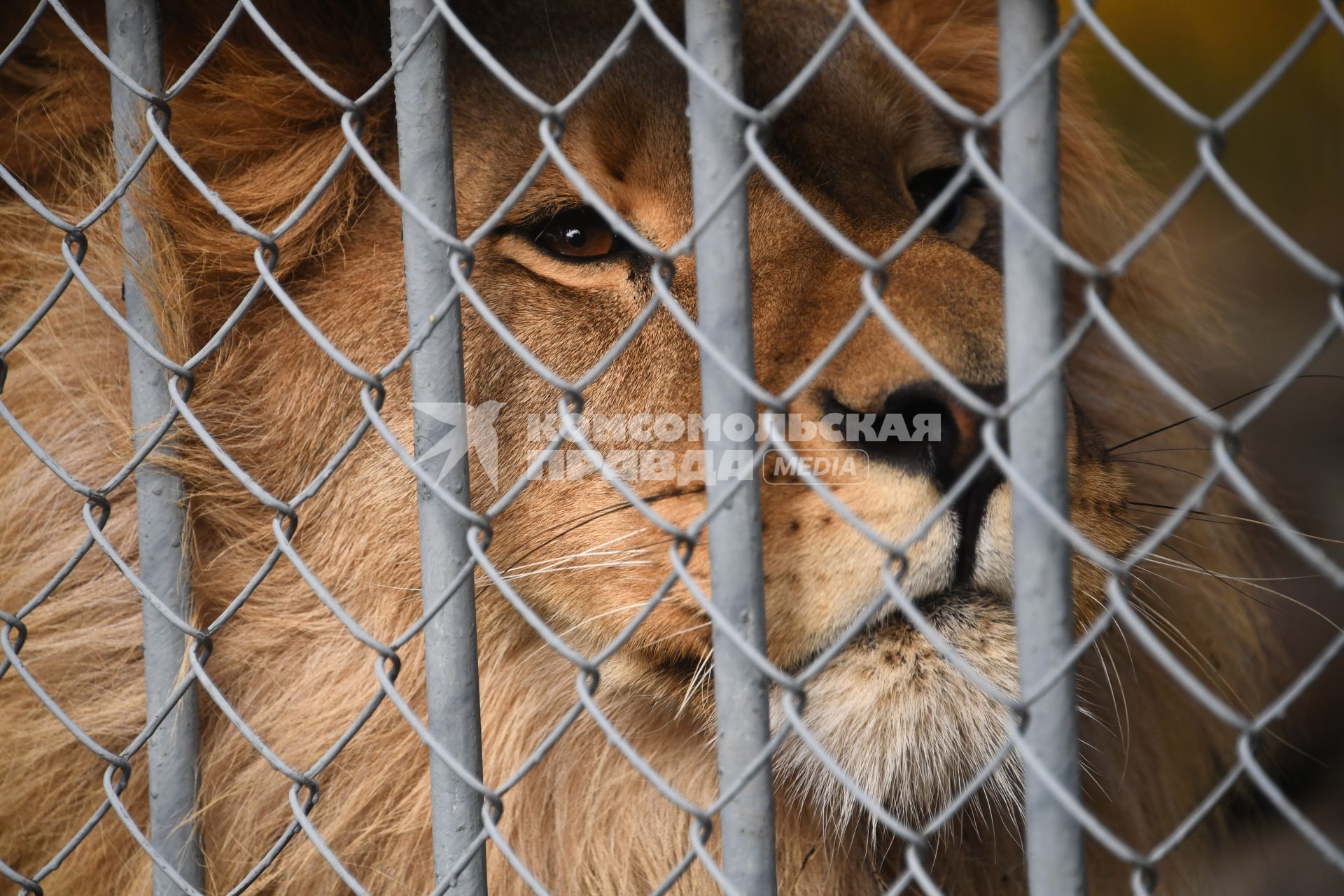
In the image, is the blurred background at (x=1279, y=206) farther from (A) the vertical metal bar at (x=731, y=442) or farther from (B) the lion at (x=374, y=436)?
(A) the vertical metal bar at (x=731, y=442)

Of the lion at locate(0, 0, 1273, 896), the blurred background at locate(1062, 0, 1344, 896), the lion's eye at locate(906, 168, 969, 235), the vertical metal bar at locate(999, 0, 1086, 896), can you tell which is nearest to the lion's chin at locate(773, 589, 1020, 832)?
the lion at locate(0, 0, 1273, 896)

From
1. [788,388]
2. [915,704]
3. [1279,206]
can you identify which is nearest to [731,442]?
[788,388]

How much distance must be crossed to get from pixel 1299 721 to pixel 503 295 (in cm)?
246

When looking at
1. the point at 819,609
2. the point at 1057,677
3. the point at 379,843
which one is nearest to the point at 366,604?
the point at 379,843

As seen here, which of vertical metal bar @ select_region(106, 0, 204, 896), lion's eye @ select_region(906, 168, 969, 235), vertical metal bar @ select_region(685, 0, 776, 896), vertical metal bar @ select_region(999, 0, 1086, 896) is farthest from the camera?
lion's eye @ select_region(906, 168, 969, 235)

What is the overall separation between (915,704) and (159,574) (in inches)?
42.8

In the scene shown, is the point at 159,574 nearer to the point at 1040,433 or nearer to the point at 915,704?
the point at 915,704

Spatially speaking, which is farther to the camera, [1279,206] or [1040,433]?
[1279,206]

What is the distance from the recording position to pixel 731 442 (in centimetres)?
125

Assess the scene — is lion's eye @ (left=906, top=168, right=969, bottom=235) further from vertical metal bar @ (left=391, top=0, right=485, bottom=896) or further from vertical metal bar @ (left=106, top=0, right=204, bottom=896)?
vertical metal bar @ (left=106, top=0, right=204, bottom=896)

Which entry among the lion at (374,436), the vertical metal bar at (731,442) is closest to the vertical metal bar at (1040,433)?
the vertical metal bar at (731,442)

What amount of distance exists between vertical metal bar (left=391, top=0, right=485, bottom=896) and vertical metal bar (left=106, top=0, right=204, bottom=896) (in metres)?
0.49

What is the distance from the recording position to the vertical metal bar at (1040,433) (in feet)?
3.64

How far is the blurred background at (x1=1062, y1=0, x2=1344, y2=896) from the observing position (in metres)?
3.71
